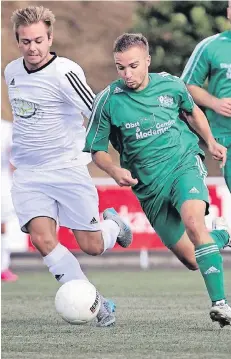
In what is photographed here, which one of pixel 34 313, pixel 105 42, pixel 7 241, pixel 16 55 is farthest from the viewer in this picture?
pixel 105 42

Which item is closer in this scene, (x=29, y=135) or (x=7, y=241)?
(x=29, y=135)

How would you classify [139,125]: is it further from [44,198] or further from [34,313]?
[34,313]

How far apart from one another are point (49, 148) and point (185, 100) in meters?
1.19

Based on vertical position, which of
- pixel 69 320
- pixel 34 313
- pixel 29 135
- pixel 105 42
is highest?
pixel 29 135

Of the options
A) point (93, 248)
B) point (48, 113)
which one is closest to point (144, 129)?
point (48, 113)

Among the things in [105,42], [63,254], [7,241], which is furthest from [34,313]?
[105,42]

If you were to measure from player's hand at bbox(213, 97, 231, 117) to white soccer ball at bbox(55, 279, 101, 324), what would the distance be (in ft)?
6.00

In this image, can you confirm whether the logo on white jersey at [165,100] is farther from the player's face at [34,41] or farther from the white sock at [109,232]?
the white sock at [109,232]

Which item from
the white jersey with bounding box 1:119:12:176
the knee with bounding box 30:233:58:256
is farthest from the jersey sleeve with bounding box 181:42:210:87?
the white jersey with bounding box 1:119:12:176

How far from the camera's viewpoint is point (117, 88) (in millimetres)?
8398

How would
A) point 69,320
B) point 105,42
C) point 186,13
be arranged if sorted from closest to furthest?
point 69,320
point 186,13
point 105,42

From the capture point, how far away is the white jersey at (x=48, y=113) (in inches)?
346

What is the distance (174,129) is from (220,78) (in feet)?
2.97

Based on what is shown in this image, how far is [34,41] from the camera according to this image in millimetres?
8633
